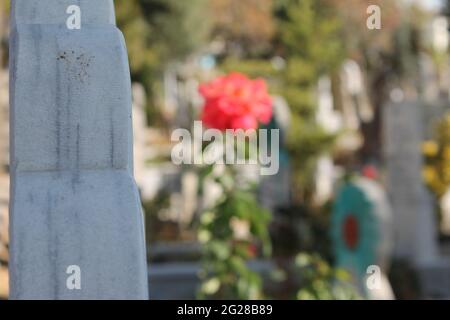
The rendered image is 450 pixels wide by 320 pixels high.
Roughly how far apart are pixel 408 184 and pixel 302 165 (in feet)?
11.1

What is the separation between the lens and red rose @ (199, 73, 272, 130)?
4.36 metres

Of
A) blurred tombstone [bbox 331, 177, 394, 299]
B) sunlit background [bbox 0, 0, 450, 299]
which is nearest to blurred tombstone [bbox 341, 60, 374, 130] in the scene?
sunlit background [bbox 0, 0, 450, 299]

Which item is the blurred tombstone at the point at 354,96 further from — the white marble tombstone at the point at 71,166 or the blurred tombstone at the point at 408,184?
the white marble tombstone at the point at 71,166

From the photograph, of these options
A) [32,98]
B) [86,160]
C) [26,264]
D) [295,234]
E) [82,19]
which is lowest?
[295,234]

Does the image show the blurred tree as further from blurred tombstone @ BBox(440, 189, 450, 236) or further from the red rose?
the red rose

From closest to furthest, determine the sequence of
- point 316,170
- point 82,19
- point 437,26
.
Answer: point 82,19 < point 316,170 < point 437,26

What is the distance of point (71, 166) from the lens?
5.33 feet

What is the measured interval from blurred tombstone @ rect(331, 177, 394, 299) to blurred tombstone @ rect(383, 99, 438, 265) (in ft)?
6.29

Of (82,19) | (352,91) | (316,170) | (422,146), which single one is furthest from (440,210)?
(352,91)

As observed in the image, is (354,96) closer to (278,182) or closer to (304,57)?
(304,57)

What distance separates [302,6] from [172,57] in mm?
5689

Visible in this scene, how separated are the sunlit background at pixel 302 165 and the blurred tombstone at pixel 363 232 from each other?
0.02m

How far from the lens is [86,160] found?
64.1 inches
